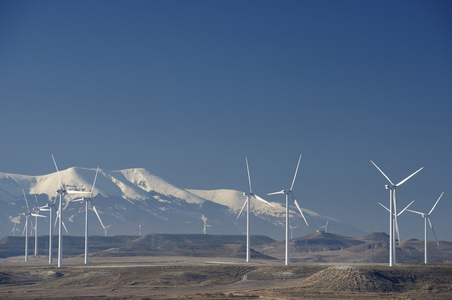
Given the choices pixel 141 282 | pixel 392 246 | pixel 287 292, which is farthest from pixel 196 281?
pixel 392 246

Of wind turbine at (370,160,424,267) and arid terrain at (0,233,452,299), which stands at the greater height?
wind turbine at (370,160,424,267)

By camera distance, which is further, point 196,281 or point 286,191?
point 286,191

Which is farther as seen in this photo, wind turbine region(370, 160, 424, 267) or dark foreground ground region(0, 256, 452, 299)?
wind turbine region(370, 160, 424, 267)

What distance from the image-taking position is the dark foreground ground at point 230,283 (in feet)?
390

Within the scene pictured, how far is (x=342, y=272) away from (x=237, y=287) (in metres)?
19.5

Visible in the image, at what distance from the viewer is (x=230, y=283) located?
142750mm

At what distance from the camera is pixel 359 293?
4675 inches

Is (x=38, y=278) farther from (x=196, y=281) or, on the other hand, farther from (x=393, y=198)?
(x=393, y=198)

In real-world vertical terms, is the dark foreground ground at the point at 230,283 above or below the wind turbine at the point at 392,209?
below

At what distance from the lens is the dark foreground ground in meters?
119

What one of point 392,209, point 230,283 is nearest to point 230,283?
point 230,283

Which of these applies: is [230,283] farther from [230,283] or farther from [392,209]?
[392,209]

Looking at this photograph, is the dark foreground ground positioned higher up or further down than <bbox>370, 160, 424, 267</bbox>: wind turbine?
further down

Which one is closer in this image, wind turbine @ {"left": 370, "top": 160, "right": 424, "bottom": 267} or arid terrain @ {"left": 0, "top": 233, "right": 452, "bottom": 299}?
arid terrain @ {"left": 0, "top": 233, "right": 452, "bottom": 299}
